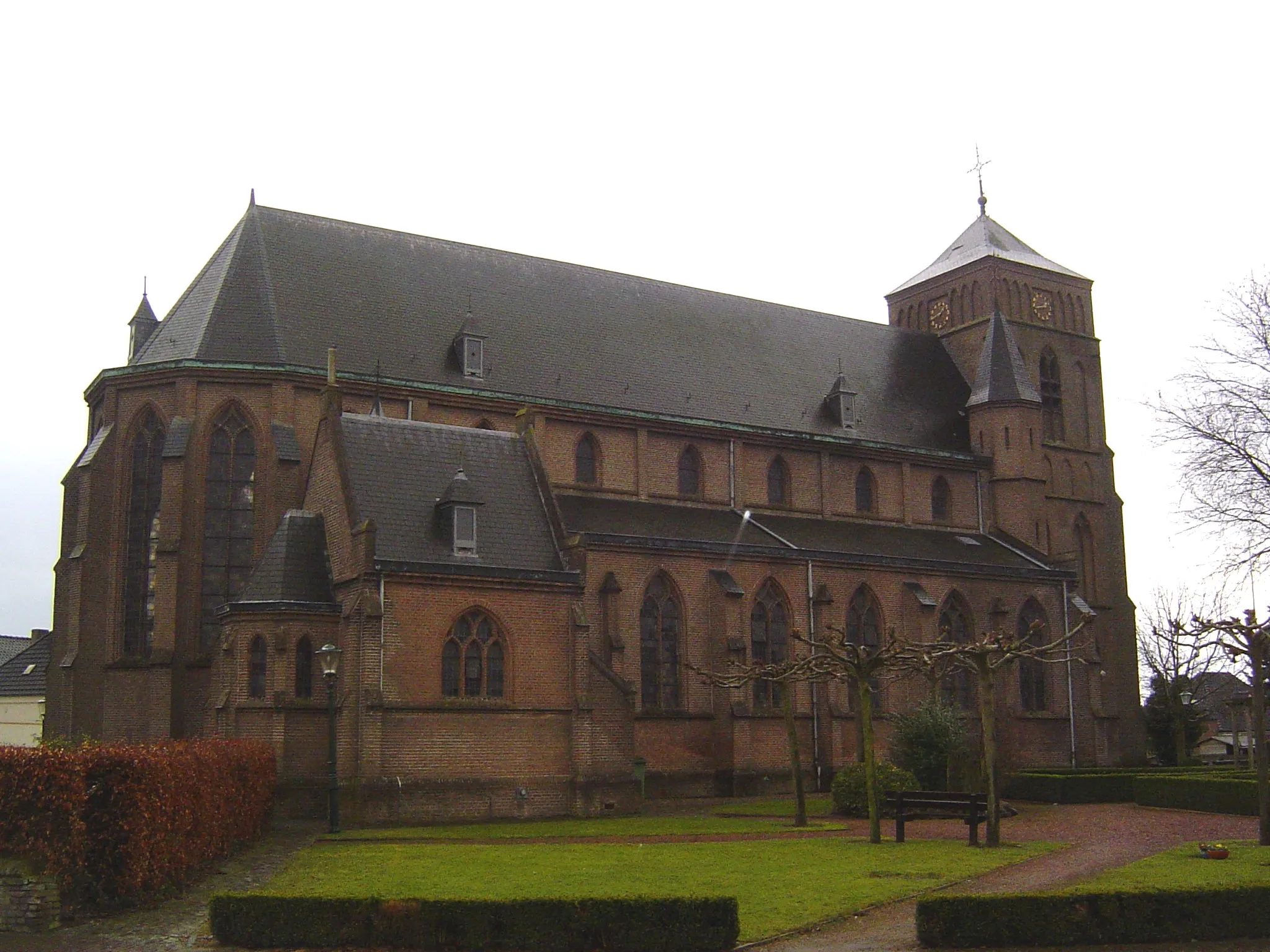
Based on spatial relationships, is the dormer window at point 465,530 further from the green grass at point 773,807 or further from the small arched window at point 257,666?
the green grass at point 773,807

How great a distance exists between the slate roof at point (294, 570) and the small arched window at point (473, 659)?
330cm

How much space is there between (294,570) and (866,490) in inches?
995

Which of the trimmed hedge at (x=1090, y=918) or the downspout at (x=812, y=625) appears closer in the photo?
the trimmed hedge at (x=1090, y=918)

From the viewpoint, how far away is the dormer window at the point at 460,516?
1348 inches

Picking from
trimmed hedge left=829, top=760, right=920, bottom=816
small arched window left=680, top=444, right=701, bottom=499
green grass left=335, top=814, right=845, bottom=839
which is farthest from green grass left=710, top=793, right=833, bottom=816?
small arched window left=680, top=444, right=701, bottom=499

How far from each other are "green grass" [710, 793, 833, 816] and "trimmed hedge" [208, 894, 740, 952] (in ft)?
60.1

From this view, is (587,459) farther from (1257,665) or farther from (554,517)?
(1257,665)

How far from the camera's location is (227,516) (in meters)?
39.7

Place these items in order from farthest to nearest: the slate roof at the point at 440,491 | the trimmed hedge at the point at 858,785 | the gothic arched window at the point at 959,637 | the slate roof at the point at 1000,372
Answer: the slate roof at the point at 1000,372 < the gothic arched window at the point at 959,637 < the slate roof at the point at 440,491 < the trimmed hedge at the point at 858,785

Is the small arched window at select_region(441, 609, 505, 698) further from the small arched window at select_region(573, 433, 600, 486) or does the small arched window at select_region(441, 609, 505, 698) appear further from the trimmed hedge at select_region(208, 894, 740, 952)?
the trimmed hedge at select_region(208, 894, 740, 952)

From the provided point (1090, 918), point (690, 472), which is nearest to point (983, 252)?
point (690, 472)

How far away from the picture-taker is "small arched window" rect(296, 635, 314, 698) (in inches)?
1307

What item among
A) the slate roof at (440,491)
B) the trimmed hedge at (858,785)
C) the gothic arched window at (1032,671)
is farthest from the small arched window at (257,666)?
the gothic arched window at (1032,671)

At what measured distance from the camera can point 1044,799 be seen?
39.0m
